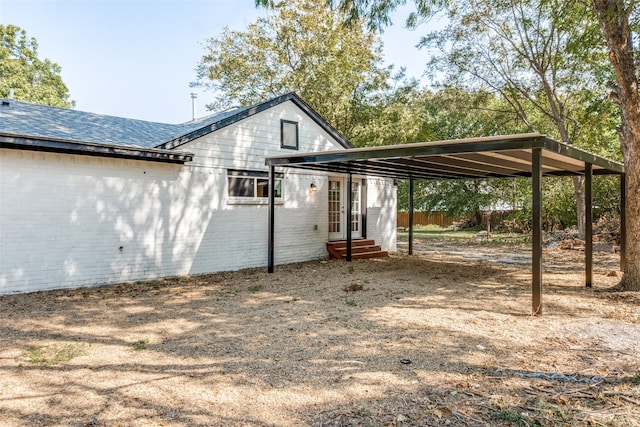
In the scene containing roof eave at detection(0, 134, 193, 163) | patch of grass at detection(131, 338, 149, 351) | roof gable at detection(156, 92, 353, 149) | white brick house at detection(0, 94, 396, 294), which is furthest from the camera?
roof gable at detection(156, 92, 353, 149)

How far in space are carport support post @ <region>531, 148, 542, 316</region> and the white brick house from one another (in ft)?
20.8

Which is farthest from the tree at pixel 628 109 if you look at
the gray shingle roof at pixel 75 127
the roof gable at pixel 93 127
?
the gray shingle roof at pixel 75 127

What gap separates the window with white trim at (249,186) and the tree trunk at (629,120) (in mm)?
7125

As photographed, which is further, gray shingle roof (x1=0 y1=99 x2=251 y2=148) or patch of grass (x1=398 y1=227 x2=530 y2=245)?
patch of grass (x1=398 y1=227 x2=530 y2=245)

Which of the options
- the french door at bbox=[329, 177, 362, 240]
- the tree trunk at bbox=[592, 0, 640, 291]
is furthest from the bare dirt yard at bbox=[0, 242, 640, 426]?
the french door at bbox=[329, 177, 362, 240]

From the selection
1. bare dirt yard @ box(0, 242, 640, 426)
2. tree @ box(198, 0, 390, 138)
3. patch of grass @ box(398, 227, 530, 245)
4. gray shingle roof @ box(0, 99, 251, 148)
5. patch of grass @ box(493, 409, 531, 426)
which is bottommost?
bare dirt yard @ box(0, 242, 640, 426)

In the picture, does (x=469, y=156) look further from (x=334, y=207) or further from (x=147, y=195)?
(x=147, y=195)

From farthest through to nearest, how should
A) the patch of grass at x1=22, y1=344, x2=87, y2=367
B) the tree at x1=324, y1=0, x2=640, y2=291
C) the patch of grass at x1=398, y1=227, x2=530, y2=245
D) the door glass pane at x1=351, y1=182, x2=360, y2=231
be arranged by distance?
the patch of grass at x1=398, y1=227, x2=530, y2=245 < the door glass pane at x1=351, y1=182, x2=360, y2=231 < the tree at x1=324, y1=0, x2=640, y2=291 < the patch of grass at x1=22, y1=344, x2=87, y2=367

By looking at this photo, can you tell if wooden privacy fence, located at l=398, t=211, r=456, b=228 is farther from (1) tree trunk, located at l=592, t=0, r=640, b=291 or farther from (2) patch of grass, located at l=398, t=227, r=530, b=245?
(1) tree trunk, located at l=592, t=0, r=640, b=291

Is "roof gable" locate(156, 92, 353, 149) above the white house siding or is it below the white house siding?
above

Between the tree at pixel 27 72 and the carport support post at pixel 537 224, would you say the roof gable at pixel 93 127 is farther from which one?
the tree at pixel 27 72

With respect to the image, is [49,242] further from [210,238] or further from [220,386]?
[220,386]

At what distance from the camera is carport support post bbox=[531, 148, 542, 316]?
5.25 meters

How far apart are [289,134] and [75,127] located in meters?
4.95
